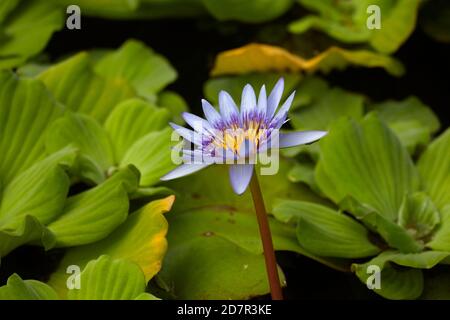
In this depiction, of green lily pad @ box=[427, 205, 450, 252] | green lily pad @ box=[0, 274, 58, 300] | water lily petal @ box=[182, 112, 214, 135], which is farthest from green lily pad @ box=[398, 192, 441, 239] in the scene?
green lily pad @ box=[0, 274, 58, 300]

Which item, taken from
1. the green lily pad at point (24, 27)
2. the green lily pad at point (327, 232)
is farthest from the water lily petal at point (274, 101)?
the green lily pad at point (24, 27)

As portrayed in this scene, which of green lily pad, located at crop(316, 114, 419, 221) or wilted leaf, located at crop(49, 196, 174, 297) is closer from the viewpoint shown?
wilted leaf, located at crop(49, 196, 174, 297)

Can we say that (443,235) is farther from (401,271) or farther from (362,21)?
(362,21)

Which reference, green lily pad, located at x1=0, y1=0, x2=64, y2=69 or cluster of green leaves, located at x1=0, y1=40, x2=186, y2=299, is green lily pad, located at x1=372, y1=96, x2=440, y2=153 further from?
green lily pad, located at x1=0, y1=0, x2=64, y2=69

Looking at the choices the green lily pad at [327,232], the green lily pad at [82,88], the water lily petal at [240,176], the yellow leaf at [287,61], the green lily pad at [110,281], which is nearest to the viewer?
the water lily petal at [240,176]

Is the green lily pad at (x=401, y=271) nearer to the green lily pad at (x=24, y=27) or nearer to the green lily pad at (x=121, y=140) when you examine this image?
the green lily pad at (x=121, y=140)

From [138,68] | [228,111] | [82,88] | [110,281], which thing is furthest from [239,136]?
[138,68]

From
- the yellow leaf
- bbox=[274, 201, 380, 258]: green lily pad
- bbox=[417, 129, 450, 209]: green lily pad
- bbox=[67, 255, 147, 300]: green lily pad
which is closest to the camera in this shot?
bbox=[67, 255, 147, 300]: green lily pad

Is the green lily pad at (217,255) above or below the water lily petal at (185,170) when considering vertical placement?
below
